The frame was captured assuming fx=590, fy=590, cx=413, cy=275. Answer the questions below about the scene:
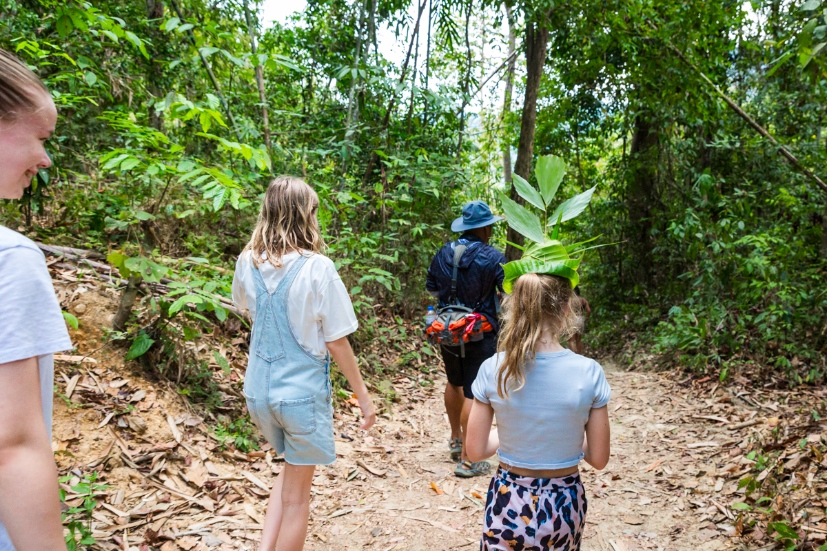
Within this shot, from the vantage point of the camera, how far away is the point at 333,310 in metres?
2.96

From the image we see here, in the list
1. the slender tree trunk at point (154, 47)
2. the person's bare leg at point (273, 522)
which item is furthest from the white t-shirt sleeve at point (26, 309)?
the slender tree trunk at point (154, 47)

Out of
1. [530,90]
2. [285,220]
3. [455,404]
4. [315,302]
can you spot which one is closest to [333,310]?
[315,302]

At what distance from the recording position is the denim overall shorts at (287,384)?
2.93 metres

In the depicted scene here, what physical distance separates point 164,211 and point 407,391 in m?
3.48

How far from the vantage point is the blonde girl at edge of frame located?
2.27m

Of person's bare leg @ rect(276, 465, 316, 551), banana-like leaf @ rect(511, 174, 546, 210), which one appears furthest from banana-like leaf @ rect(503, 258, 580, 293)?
person's bare leg @ rect(276, 465, 316, 551)

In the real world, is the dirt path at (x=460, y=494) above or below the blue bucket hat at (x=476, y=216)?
Result: below

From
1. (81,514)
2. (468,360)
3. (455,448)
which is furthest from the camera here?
(455,448)

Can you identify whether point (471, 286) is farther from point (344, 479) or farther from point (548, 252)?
point (548, 252)

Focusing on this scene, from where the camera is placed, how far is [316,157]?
7699 mm

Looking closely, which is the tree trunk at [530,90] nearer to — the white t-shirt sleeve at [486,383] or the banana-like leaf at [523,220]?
the banana-like leaf at [523,220]

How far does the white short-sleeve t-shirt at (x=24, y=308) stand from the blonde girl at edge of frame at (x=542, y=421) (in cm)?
156

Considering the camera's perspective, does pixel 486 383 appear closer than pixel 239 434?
Yes

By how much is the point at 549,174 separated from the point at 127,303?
11.7ft
